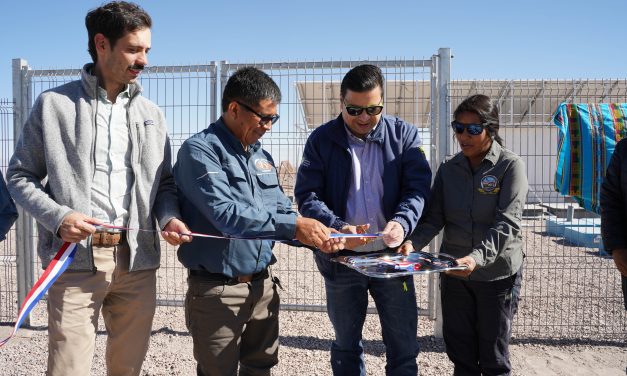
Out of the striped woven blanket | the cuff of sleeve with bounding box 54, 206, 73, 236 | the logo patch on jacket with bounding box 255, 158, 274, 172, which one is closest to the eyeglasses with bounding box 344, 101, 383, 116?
the logo patch on jacket with bounding box 255, 158, 274, 172

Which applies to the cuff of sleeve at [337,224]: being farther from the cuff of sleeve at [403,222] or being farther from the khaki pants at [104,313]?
the khaki pants at [104,313]

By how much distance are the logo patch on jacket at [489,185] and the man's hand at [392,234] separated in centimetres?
66

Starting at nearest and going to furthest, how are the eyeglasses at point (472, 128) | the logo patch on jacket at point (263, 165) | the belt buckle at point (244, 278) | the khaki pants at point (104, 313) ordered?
the khaki pants at point (104, 313), the belt buckle at point (244, 278), the logo patch on jacket at point (263, 165), the eyeglasses at point (472, 128)

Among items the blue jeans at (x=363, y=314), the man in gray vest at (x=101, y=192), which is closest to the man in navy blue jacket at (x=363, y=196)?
the blue jeans at (x=363, y=314)

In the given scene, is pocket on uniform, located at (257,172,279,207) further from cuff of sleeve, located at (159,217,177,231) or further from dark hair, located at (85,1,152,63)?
dark hair, located at (85,1,152,63)

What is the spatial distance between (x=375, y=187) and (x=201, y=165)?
3.50 ft

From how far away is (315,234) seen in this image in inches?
108

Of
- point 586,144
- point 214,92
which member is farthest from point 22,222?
point 586,144

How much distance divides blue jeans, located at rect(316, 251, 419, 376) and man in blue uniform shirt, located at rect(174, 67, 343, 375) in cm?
43

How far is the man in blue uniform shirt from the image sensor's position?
267 cm

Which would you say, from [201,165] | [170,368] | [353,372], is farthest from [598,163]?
[170,368]

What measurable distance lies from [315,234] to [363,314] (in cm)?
76

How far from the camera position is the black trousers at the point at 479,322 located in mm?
3256

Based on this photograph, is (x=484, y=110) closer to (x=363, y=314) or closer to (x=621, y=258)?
(x=621, y=258)
